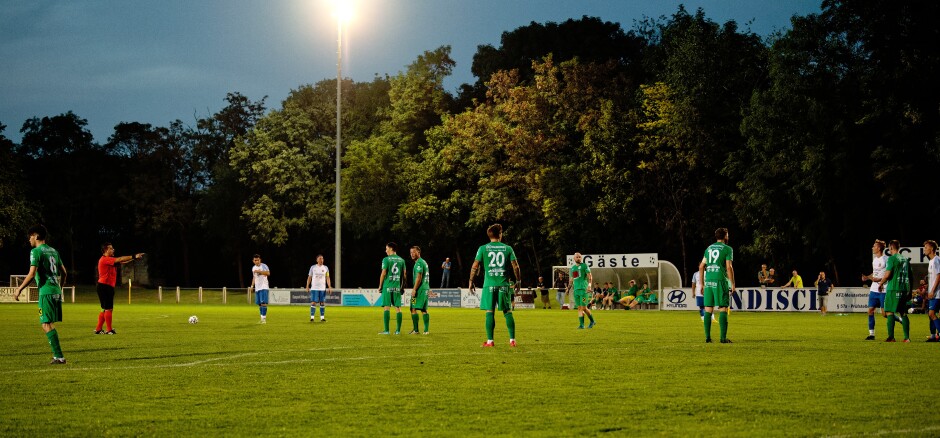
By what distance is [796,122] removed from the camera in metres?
48.7

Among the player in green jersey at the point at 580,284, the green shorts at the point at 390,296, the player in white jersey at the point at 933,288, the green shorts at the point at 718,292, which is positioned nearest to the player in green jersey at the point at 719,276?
the green shorts at the point at 718,292

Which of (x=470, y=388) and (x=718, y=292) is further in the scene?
(x=718, y=292)

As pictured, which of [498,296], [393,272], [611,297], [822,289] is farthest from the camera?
[611,297]

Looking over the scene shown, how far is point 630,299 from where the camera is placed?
4838 centimetres

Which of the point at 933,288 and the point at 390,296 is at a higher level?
the point at 933,288

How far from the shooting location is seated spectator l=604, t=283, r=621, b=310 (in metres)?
49.2

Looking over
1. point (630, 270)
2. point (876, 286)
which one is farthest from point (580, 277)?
point (630, 270)

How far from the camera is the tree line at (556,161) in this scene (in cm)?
4709

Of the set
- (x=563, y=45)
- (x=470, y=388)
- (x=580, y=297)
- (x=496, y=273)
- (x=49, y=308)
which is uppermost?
(x=563, y=45)

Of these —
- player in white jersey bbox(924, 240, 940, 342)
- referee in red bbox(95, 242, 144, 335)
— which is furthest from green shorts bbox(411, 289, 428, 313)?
player in white jersey bbox(924, 240, 940, 342)

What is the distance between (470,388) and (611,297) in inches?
1508

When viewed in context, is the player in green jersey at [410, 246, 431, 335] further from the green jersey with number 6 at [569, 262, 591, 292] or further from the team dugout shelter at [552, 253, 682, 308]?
the team dugout shelter at [552, 253, 682, 308]

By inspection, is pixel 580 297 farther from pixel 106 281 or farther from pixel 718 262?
pixel 106 281

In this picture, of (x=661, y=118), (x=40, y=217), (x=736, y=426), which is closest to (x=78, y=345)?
(x=736, y=426)
